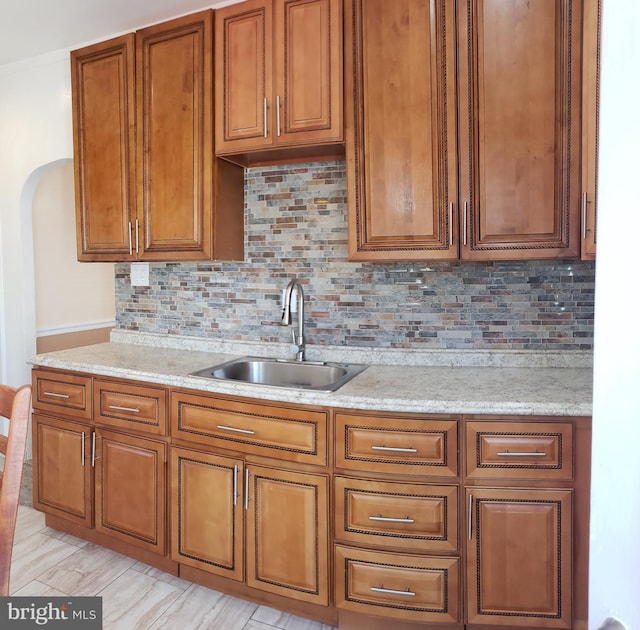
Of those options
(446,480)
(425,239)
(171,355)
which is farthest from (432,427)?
(171,355)

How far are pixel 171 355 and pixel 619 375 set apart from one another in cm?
247

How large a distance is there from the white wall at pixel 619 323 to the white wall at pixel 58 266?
165 inches

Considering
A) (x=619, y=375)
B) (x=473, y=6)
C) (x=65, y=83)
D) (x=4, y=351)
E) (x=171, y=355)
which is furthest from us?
(x=4, y=351)

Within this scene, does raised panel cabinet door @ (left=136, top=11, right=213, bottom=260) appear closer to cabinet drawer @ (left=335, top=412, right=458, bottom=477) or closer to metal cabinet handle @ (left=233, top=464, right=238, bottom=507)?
metal cabinet handle @ (left=233, top=464, right=238, bottom=507)

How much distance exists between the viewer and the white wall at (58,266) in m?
3.96

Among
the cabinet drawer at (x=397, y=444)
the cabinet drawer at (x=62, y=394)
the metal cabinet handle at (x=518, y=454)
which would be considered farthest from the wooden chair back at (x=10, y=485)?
the metal cabinet handle at (x=518, y=454)

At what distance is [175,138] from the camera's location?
7.84ft

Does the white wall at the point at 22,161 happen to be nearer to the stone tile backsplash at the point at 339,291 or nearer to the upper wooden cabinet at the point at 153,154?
the upper wooden cabinet at the point at 153,154

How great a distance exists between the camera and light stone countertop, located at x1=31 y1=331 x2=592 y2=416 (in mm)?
1668

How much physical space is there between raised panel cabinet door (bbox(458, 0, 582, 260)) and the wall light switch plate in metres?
1.91

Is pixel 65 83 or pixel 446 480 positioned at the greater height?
pixel 65 83

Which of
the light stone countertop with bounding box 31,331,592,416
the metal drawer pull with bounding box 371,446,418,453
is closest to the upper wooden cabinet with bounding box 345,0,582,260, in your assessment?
the light stone countertop with bounding box 31,331,592,416

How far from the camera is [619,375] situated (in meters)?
0.38

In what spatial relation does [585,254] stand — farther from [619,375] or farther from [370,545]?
[619,375]
